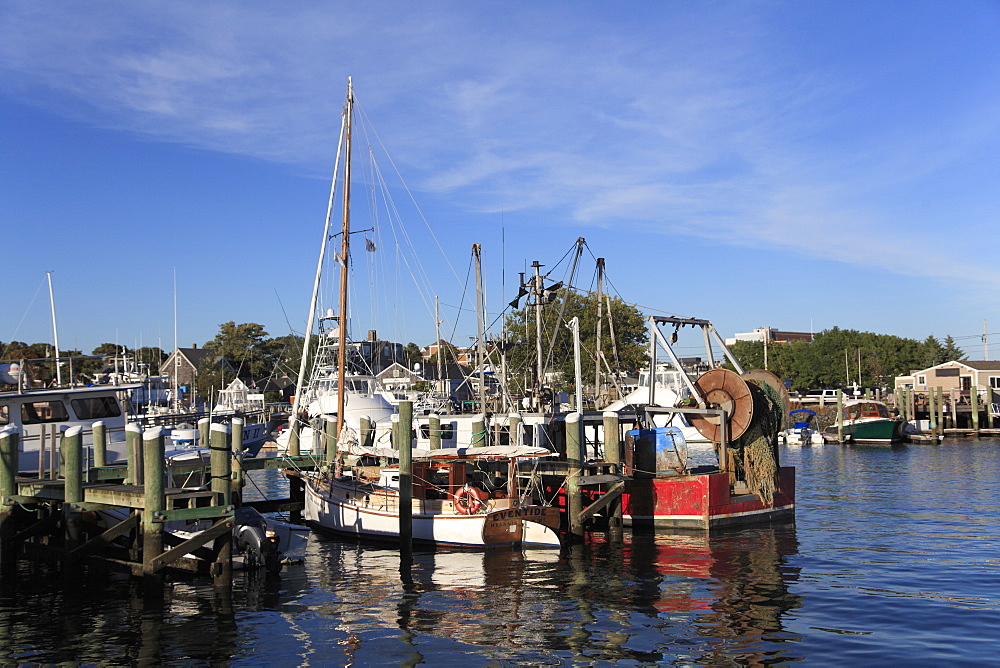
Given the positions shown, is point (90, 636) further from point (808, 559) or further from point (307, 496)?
point (808, 559)

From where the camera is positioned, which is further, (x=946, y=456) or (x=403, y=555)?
(x=946, y=456)

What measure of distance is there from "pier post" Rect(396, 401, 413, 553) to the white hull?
4.31ft

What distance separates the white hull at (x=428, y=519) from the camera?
23516mm

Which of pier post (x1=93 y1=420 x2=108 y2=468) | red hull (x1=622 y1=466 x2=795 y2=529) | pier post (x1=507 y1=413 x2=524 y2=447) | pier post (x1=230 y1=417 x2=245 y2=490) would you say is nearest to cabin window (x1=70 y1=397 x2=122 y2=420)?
pier post (x1=93 y1=420 x2=108 y2=468)

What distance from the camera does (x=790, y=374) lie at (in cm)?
11931

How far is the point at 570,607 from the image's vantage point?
1766cm

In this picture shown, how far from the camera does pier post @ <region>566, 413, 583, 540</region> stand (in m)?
24.2

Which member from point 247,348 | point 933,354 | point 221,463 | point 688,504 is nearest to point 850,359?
point 933,354

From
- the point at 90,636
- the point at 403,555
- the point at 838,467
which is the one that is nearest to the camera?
the point at 90,636

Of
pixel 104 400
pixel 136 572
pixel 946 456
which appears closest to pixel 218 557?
pixel 136 572

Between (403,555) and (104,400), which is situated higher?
(104,400)

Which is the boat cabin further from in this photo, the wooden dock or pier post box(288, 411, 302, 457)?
the wooden dock

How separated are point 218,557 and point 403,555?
5.07 metres

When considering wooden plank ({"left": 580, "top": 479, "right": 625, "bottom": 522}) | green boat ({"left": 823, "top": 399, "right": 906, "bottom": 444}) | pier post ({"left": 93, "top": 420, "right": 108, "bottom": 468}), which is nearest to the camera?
pier post ({"left": 93, "top": 420, "right": 108, "bottom": 468})
